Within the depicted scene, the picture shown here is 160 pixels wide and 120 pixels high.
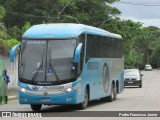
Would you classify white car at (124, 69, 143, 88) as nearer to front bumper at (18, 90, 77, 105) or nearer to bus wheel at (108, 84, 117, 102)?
bus wheel at (108, 84, 117, 102)

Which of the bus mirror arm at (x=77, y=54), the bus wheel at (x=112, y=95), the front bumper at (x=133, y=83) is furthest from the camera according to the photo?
the front bumper at (x=133, y=83)

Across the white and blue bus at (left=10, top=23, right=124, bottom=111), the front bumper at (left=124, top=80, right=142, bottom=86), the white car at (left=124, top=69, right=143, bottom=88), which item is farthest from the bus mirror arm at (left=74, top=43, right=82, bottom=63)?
the white car at (left=124, top=69, right=143, bottom=88)

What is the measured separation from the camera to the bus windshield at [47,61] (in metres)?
18.7

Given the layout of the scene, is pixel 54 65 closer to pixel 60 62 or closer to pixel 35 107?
pixel 60 62

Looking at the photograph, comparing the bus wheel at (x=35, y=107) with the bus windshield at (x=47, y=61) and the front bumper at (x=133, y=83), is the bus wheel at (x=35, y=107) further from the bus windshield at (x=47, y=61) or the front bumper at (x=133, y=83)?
the front bumper at (x=133, y=83)

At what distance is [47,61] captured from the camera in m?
18.8

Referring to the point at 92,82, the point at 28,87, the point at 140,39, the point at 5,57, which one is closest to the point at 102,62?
the point at 92,82

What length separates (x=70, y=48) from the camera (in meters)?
19.0

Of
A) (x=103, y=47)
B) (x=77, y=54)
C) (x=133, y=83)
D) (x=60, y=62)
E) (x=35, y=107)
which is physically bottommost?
(x=133, y=83)

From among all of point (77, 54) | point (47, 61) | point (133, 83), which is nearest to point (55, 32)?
point (47, 61)

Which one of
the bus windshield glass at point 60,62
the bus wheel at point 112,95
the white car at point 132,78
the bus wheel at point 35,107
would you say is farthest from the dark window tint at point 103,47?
the white car at point 132,78

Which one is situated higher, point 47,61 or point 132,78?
point 47,61

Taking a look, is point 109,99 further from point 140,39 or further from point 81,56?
point 140,39

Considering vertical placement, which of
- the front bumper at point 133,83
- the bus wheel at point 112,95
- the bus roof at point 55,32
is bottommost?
the front bumper at point 133,83
